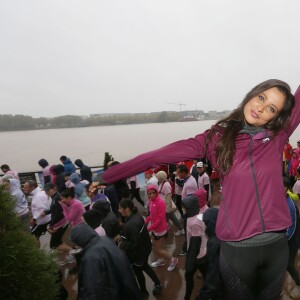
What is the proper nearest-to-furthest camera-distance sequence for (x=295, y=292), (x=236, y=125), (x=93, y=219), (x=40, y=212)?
(x=236, y=125)
(x=295, y=292)
(x=93, y=219)
(x=40, y=212)

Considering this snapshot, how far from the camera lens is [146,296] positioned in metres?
3.71

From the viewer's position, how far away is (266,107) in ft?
3.56

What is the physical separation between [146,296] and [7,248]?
9.44ft

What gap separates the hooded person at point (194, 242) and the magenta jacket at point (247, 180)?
81.3 inches

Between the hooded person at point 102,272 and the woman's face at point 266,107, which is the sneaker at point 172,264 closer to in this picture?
the hooded person at point 102,272

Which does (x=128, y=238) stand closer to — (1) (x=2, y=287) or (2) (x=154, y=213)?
(2) (x=154, y=213)

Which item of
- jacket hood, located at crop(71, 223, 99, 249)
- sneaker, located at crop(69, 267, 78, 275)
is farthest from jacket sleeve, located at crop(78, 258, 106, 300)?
sneaker, located at crop(69, 267, 78, 275)

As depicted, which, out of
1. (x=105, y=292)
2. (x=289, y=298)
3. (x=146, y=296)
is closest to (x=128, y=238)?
Answer: (x=146, y=296)

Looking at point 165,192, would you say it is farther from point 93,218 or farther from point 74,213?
point 93,218

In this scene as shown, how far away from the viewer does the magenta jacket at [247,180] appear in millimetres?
994

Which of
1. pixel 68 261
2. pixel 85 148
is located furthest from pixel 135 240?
pixel 85 148

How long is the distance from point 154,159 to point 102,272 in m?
1.75

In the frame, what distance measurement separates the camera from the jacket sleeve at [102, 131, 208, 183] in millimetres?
1022

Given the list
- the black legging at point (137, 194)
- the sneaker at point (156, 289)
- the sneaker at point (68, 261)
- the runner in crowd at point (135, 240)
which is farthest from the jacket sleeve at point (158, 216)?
the black legging at point (137, 194)
